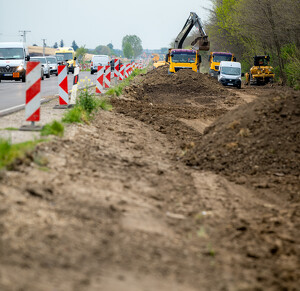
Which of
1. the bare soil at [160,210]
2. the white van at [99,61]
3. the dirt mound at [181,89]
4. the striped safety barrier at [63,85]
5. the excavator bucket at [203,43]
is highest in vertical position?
the excavator bucket at [203,43]

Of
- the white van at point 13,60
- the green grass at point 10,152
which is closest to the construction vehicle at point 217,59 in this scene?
the white van at point 13,60

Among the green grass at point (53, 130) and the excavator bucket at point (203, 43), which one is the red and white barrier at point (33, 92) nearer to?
the green grass at point (53, 130)

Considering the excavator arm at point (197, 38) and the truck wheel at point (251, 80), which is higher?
the excavator arm at point (197, 38)

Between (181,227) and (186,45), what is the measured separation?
10086 cm

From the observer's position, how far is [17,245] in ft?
14.1

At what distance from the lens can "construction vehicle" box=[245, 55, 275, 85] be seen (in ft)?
129

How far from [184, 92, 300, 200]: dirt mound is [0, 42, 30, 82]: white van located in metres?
23.5

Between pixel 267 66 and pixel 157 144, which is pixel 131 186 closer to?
pixel 157 144

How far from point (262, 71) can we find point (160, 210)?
35.0 meters

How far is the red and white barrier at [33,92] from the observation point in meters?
9.27

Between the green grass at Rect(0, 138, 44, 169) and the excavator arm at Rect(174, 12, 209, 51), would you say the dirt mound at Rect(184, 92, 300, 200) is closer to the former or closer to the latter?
the green grass at Rect(0, 138, 44, 169)

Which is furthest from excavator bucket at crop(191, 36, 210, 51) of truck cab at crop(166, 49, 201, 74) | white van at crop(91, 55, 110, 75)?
white van at crop(91, 55, 110, 75)

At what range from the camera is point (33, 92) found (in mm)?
9398

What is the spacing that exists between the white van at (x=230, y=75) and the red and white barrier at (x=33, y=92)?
95.8 ft
